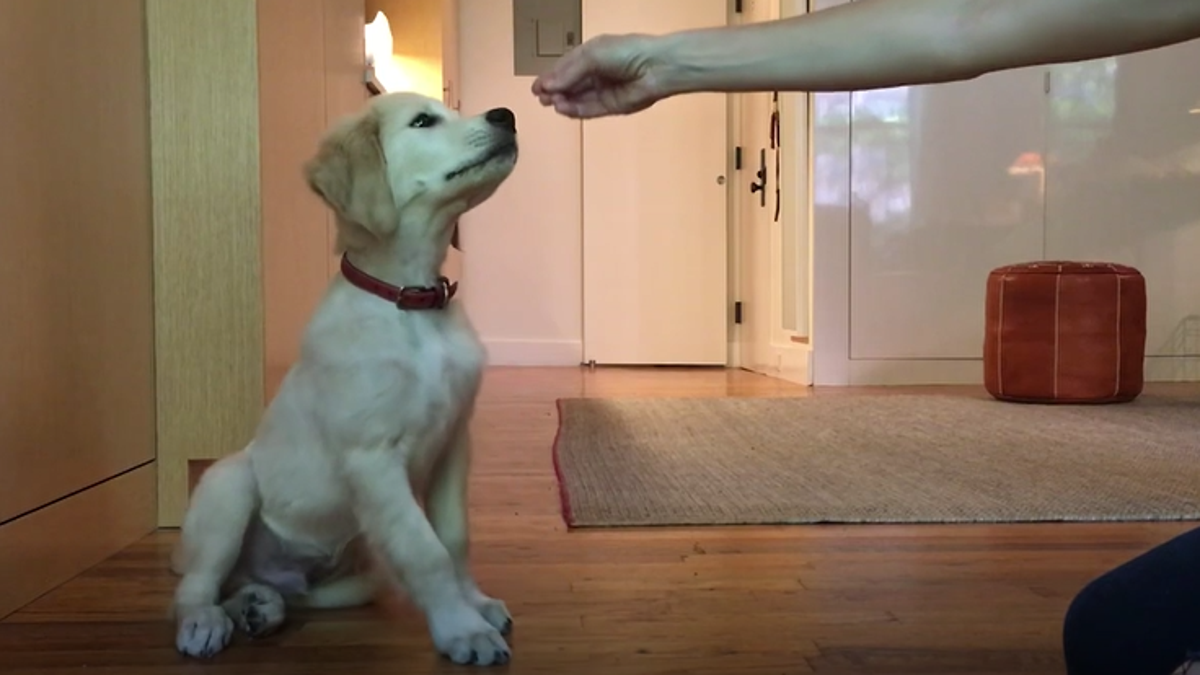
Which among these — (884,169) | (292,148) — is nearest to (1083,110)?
(884,169)

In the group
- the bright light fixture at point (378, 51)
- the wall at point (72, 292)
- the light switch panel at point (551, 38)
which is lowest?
the wall at point (72, 292)

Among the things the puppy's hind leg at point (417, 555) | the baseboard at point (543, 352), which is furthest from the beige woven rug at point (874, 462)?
the baseboard at point (543, 352)

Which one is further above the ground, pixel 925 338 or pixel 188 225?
pixel 188 225

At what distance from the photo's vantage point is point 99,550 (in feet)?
4.88

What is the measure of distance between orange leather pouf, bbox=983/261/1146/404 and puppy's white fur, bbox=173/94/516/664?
2.69m

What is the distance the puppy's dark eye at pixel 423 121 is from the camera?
1.32m

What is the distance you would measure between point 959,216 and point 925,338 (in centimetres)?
50

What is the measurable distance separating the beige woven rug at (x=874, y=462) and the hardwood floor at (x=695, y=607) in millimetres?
102

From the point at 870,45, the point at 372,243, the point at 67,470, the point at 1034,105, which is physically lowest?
the point at 67,470

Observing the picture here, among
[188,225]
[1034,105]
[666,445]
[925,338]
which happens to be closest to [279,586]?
[188,225]

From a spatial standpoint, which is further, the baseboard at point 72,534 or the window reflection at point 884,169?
the window reflection at point 884,169

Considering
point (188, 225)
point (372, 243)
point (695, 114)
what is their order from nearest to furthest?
point (372, 243) → point (188, 225) → point (695, 114)

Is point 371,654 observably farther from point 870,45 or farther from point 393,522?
point 870,45

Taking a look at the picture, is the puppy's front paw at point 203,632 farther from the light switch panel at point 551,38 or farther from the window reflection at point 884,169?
the light switch panel at point 551,38
